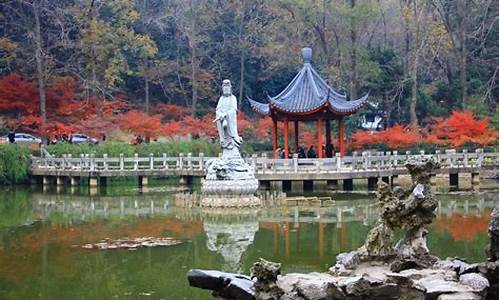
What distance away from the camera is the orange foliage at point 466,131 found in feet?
96.1

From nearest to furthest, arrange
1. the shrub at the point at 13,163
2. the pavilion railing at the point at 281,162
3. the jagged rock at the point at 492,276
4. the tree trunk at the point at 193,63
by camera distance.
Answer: the jagged rock at the point at 492,276 → the pavilion railing at the point at 281,162 → the shrub at the point at 13,163 → the tree trunk at the point at 193,63

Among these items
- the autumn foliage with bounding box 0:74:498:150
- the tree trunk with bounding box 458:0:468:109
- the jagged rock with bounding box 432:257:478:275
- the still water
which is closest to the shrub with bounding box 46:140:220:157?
the autumn foliage with bounding box 0:74:498:150

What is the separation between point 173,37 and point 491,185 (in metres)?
20.8

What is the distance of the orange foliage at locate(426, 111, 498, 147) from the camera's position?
29297 millimetres

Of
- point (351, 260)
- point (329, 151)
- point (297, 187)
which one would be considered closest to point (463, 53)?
point (329, 151)

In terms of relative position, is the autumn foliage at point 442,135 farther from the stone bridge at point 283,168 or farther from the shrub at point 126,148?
the shrub at point 126,148

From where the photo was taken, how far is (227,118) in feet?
68.6

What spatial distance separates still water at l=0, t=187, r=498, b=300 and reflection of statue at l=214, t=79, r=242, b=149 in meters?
1.99

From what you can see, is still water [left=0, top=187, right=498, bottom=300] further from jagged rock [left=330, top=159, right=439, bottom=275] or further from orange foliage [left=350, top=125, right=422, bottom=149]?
→ orange foliage [left=350, top=125, right=422, bottom=149]

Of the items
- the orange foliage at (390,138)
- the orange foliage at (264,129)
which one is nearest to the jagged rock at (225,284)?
the orange foliage at (390,138)

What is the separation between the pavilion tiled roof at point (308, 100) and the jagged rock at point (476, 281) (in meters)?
17.9

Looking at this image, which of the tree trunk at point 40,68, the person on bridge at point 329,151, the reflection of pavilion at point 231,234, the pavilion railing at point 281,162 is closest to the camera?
the reflection of pavilion at point 231,234

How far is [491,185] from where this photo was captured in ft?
89.8

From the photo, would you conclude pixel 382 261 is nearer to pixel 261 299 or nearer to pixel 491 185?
pixel 261 299
